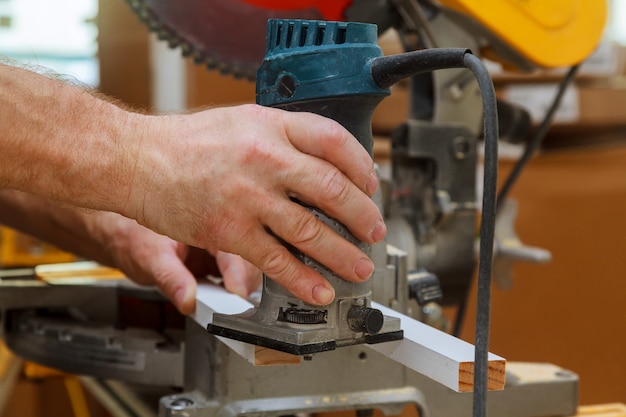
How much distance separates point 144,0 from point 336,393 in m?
0.53

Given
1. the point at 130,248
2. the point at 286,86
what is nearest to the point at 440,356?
the point at 286,86

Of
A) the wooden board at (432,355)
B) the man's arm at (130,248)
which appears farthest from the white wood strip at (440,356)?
the man's arm at (130,248)

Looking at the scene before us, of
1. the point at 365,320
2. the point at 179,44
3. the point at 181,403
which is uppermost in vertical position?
the point at 179,44

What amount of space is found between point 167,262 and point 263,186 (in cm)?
35

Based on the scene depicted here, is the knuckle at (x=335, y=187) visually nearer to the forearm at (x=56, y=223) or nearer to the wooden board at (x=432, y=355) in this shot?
the wooden board at (x=432, y=355)

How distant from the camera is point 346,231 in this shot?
58 centimetres

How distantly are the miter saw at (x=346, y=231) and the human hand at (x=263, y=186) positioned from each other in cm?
2

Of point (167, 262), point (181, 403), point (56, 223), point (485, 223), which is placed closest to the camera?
point (485, 223)

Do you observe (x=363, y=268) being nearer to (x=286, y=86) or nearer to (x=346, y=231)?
(x=346, y=231)

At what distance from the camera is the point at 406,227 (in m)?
0.95

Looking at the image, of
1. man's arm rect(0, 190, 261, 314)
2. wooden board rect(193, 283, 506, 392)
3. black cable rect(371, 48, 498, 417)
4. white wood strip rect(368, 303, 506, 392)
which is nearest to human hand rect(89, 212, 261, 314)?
man's arm rect(0, 190, 261, 314)

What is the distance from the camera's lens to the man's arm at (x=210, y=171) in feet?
1.80

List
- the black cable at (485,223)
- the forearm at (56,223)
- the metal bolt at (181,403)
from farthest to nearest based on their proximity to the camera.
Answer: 1. the forearm at (56,223)
2. the metal bolt at (181,403)
3. the black cable at (485,223)

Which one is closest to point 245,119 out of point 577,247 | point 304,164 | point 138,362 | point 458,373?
point 304,164
